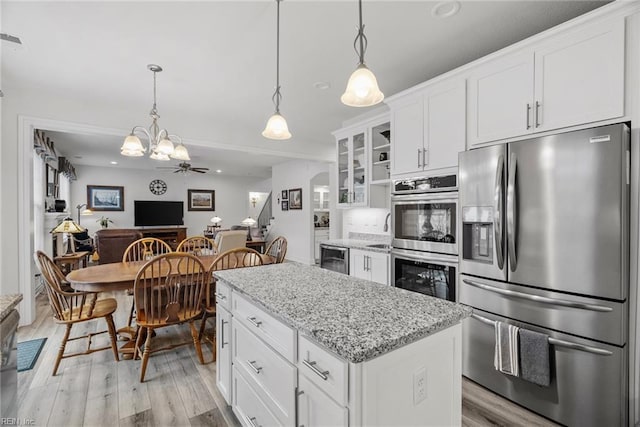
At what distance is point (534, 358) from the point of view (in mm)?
1855

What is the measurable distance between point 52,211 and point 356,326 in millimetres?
6334

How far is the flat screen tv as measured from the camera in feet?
29.5

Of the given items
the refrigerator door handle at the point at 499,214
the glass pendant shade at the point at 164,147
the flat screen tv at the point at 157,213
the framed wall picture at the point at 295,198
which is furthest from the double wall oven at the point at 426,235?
the flat screen tv at the point at 157,213

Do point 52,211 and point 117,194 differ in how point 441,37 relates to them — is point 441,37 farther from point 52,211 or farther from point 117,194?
point 117,194

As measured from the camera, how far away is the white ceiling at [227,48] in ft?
6.65

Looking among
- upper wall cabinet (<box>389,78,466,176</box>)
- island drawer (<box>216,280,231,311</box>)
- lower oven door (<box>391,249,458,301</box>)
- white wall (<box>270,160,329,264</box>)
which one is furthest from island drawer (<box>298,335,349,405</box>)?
white wall (<box>270,160,329,264</box>)

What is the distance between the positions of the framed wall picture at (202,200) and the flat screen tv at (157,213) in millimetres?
369

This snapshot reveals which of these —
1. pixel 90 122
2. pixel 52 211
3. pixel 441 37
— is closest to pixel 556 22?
pixel 441 37

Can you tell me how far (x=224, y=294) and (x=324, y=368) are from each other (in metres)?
1.06

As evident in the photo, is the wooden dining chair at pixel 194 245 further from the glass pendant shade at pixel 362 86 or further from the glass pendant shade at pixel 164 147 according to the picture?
the glass pendant shade at pixel 362 86

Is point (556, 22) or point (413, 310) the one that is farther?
point (556, 22)

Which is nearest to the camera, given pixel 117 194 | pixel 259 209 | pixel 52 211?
pixel 52 211

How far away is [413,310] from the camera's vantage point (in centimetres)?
127

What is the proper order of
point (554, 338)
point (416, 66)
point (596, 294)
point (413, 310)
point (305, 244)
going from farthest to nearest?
point (305, 244)
point (416, 66)
point (554, 338)
point (596, 294)
point (413, 310)
